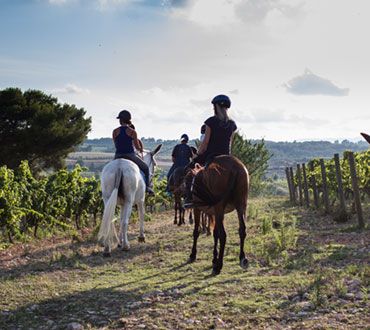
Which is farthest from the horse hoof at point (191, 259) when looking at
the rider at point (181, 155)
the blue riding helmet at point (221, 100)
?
the rider at point (181, 155)

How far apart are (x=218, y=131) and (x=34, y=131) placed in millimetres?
22980

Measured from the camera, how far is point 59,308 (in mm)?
5152

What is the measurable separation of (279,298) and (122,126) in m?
5.48

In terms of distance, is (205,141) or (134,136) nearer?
(205,141)

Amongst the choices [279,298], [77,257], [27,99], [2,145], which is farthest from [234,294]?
[27,99]

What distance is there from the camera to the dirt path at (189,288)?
4.55 metres

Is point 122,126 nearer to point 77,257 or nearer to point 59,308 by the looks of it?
point 77,257

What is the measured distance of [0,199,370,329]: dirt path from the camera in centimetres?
455

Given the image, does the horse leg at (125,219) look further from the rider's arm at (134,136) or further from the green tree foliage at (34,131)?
the green tree foliage at (34,131)

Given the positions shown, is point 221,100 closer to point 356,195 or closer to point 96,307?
point 96,307

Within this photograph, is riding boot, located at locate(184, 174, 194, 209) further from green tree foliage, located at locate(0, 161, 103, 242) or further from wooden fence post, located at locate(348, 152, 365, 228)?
wooden fence post, located at locate(348, 152, 365, 228)

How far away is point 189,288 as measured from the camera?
5.81m

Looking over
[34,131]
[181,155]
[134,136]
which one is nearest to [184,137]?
[181,155]

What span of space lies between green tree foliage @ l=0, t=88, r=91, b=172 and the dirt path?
19459 mm
